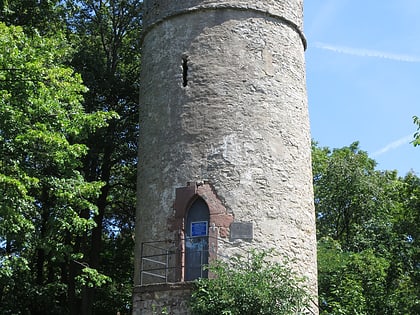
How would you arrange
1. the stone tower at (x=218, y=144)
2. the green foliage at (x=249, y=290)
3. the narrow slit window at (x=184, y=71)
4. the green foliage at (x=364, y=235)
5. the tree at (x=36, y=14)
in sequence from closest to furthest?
the green foliage at (x=249, y=290) → the stone tower at (x=218, y=144) → the narrow slit window at (x=184, y=71) → the tree at (x=36, y=14) → the green foliage at (x=364, y=235)

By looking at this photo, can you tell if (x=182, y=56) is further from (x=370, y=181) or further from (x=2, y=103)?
(x=370, y=181)

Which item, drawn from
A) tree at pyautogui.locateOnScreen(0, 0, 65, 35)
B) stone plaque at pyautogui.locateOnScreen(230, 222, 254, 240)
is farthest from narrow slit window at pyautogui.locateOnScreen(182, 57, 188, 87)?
tree at pyautogui.locateOnScreen(0, 0, 65, 35)

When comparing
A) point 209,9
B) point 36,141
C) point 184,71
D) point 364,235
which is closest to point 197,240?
point 36,141

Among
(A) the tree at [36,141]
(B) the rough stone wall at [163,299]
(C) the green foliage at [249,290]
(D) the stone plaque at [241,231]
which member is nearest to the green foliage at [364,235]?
(C) the green foliage at [249,290]

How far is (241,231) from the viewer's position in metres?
14.5

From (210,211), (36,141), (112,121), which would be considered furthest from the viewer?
(112,121)

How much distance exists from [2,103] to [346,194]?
18.0m

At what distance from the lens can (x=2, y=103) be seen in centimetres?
1331

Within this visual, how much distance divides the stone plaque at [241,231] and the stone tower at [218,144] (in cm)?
2

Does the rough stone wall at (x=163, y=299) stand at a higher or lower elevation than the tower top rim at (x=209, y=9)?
lower

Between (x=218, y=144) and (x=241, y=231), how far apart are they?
201 centimetres

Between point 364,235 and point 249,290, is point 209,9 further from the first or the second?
point 364,235

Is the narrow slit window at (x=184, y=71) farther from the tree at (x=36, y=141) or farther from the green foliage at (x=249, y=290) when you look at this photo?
the green foliage at (x=249, y=290)

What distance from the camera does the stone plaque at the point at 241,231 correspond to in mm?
14422
